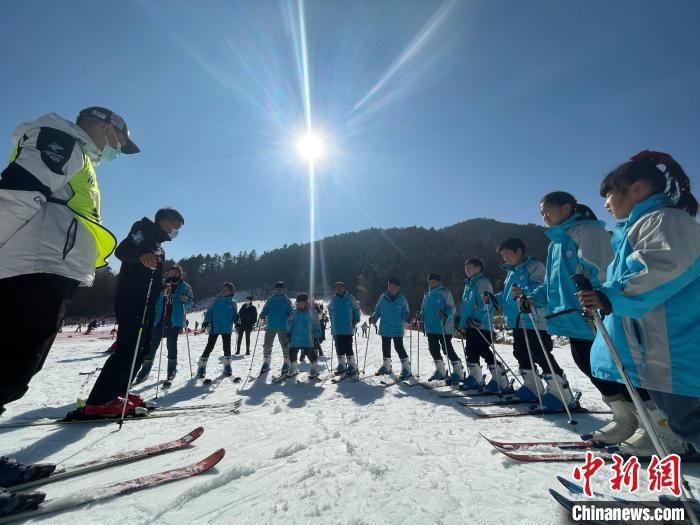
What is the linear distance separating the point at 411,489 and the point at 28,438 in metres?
3.46

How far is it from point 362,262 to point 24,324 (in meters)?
99.3

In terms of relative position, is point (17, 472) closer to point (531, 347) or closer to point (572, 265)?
point (572, 265)

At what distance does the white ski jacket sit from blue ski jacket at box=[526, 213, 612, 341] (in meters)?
3.94

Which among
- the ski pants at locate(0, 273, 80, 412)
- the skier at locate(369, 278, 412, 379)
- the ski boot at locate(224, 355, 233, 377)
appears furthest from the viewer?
the skier at locate(369, 278, 412, 379)

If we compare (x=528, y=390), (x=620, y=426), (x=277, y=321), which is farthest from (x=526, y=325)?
(x=277, y=321)

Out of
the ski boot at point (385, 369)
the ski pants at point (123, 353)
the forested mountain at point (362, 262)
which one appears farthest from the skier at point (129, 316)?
the forested mountain at point (362, 262)

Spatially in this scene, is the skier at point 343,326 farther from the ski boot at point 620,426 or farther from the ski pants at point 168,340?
the ski boot at point 620,426

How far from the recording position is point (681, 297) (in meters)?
1.89

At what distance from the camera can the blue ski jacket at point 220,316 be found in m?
7.64

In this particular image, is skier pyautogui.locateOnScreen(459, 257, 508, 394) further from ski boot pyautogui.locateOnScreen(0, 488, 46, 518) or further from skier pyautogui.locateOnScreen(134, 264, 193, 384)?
skier pyautogui.locateOnScreen(134, 264, 193, 384)

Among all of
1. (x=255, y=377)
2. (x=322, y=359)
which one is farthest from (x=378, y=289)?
(x=255, y=377)

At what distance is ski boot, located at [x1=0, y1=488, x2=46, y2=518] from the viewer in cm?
148

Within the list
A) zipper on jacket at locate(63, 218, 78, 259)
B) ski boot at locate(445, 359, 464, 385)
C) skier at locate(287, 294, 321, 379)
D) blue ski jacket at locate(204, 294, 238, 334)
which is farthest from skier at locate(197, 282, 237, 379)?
zipper on jacket at locate(63, 218, 78, 259)

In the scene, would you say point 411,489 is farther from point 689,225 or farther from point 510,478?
point 689,225
